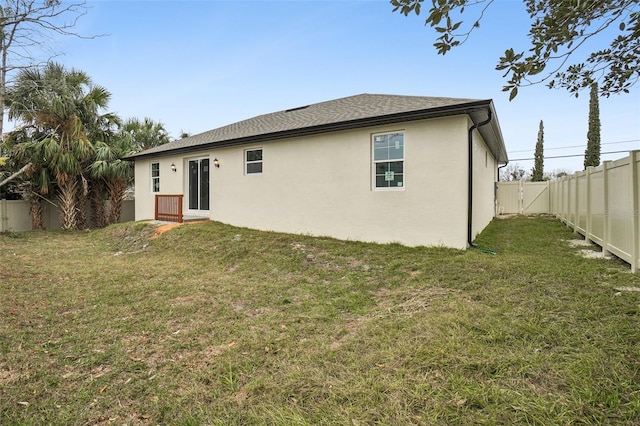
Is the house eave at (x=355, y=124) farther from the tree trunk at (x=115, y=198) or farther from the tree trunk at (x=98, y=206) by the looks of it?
the tree trunk at (x=98, y=206)

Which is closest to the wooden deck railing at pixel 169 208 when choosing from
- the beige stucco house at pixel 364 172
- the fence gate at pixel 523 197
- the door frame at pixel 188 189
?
the beige stucco house at pixel 364 172

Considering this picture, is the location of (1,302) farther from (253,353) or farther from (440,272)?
(440,272)

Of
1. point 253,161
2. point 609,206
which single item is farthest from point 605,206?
point 253,161

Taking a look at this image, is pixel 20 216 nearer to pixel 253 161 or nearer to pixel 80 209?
pixel 80 209

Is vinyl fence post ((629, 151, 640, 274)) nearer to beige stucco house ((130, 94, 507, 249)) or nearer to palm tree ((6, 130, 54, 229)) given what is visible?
beige stucco house ((130, 94, 507, 249))

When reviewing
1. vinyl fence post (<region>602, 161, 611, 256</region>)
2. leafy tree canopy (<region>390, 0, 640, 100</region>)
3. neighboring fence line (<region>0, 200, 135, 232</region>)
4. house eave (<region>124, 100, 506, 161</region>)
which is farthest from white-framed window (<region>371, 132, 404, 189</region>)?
neighboring fence line (<region>0, 200, 135, 232</region>)

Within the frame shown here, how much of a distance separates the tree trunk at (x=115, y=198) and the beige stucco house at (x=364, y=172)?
208 inches

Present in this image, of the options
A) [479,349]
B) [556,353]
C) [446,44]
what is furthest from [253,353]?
[446,44]

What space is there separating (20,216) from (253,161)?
447 inches

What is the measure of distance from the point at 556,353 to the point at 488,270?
2714 millimetres

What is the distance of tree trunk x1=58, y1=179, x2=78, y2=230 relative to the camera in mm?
13750

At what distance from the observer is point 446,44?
2189 mm

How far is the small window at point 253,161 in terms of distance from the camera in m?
10.3

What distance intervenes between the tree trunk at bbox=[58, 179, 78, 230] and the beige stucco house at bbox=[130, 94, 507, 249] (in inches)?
211
